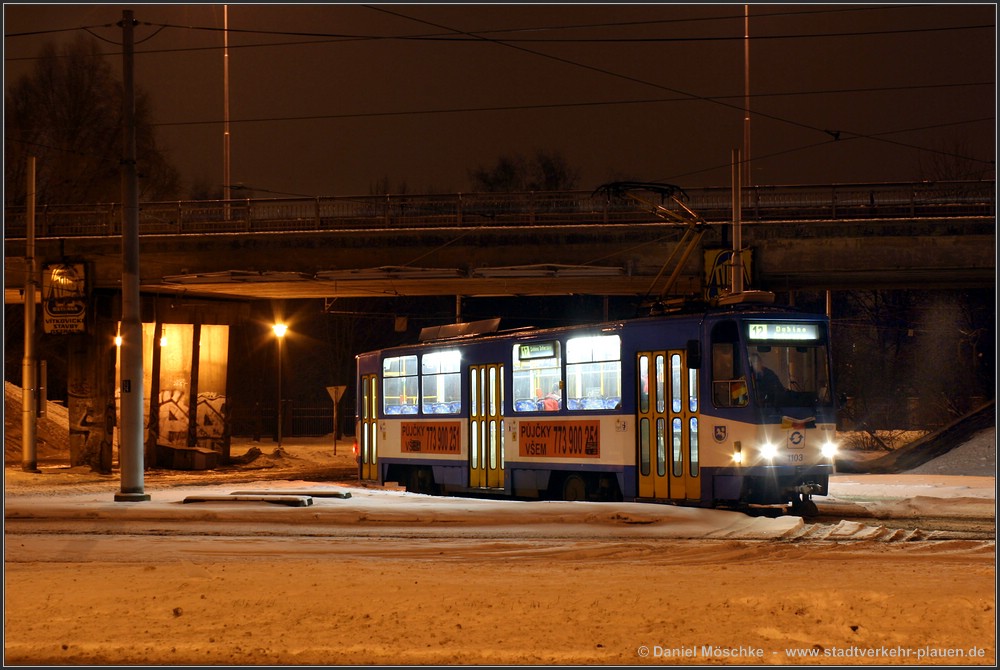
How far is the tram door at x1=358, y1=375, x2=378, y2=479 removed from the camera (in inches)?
1115

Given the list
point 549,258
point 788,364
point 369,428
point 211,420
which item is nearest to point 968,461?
point 549,258

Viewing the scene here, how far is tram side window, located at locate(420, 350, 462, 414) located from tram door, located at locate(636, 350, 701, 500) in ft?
18.3

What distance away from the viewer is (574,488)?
71.5 feet

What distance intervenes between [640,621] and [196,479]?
24827 mm

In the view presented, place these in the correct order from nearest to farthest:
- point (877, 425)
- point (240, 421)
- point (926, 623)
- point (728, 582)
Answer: point (926, 623) < point (728, 582) < point (877, 425) < point (240, 421)

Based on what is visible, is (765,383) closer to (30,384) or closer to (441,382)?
(441,382)

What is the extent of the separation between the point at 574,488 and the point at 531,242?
14279mm

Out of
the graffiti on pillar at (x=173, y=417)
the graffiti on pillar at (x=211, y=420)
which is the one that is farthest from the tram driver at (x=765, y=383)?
the graffiti on pillar at (x=211, y=420)

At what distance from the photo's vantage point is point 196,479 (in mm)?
32312

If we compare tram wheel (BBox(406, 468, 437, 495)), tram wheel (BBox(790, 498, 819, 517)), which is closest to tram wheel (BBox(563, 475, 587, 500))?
tram wheel (BBox(790, 498, 819, 517))

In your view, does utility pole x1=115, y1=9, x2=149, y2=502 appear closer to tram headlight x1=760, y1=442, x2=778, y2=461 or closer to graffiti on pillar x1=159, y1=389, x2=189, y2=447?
tram headlight x1=760, y1=442, x2=778, y2=461

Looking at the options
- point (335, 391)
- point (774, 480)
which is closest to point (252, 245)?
point (335, 391)

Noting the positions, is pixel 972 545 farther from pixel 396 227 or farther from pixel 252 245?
pixel 252 245

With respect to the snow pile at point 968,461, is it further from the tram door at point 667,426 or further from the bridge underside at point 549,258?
the tram door at point 667,426
